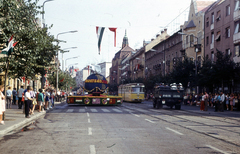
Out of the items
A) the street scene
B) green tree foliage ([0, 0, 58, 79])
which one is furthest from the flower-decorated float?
green tree foliage ([0, 0, 58, 79])

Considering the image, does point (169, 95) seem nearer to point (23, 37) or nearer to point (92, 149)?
point (23, 37)

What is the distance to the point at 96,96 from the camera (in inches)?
1359

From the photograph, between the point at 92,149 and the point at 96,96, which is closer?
the point at 92,149

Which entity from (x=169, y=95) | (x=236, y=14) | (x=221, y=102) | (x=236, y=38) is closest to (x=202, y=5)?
(x=236, y=14)

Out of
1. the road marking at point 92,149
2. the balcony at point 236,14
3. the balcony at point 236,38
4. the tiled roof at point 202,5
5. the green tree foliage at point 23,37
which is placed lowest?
the road marking at point 92,149

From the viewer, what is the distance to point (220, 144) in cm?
923

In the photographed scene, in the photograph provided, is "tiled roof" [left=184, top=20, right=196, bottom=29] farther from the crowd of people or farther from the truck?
the crowd of people

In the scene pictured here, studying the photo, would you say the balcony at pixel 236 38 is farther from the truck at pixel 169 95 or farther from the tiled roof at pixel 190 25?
the tiled roof at pixel 190 25

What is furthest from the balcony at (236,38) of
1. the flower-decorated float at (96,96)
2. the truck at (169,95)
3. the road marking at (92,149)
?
the road marking at (92,149)

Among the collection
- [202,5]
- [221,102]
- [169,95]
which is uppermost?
[202,5]

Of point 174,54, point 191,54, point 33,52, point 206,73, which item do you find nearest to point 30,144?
point 33,52

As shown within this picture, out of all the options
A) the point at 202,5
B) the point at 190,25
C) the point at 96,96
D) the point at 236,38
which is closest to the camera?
the point at 96,96

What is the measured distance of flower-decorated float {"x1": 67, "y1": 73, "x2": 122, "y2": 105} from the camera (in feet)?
111

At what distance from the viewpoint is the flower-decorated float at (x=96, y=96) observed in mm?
33844
